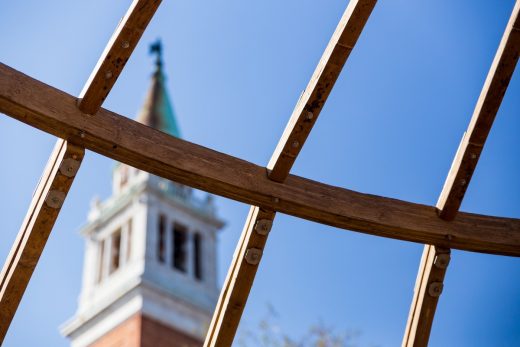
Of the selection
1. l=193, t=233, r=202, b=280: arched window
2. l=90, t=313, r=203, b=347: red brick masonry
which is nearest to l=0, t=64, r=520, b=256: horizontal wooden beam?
l=90, t=313, r=203, b=347: red brick masonry

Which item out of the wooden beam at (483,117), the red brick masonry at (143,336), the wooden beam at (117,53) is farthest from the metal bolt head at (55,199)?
the red brick masonry at (143,336)

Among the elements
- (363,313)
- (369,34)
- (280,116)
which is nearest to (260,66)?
(280,116)

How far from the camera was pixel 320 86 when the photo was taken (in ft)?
14.6

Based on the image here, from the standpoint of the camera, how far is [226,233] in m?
31.2

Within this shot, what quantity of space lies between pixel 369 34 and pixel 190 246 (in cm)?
2281

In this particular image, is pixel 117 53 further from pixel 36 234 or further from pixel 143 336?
pixel 143 336

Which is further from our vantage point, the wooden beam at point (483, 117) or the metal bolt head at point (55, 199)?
the wooden beam at point (483, 117)

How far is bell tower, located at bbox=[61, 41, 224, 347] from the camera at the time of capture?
85.3ft

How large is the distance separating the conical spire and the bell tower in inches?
1.3

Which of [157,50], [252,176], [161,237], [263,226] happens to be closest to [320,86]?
[252,176]

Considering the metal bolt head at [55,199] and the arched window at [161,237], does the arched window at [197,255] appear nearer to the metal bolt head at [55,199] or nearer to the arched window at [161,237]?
the arched window at [161,237]

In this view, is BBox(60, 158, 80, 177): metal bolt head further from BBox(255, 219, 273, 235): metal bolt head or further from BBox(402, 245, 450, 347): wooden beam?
BBox(402, 245, 450, 347): wooden beam

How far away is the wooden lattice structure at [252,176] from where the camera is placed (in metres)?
4.17

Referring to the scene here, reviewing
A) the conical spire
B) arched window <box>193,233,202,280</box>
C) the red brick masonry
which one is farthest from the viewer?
the conical spire
